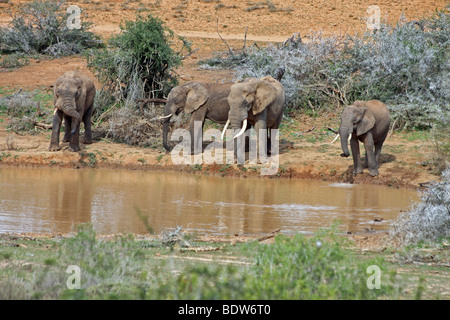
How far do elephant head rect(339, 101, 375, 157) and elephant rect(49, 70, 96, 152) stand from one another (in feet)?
19.5

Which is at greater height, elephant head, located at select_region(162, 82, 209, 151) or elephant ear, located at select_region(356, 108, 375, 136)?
elephant head, located at select_region(162, 82, 209, 151)

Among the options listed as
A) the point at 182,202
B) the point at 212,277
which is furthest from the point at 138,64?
the point at 212,277

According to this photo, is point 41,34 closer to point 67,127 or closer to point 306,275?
point 67,127

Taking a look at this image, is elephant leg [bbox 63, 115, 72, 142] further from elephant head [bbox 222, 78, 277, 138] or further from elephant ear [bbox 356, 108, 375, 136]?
elephant ear [bbox 356, 108, 375, 136]

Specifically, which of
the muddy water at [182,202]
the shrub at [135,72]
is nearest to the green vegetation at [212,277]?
the muddy water at [182,202]

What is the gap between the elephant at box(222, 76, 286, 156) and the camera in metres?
16.1

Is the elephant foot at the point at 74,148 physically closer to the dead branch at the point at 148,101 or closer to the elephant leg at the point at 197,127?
the dead branch at the point at 148,101

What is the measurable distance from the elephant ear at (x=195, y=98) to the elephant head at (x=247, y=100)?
0.83m

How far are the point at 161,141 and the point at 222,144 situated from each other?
62.3 inches

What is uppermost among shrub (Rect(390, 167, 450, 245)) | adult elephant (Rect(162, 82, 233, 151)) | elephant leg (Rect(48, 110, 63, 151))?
adult elephant (Rect(162, 82, 233, 151))

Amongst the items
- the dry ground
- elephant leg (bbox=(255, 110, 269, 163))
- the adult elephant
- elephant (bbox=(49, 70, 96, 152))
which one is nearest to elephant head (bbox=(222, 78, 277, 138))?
elephant leg (bbox=(255, 110, 269, 163))

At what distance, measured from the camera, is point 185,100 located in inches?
667

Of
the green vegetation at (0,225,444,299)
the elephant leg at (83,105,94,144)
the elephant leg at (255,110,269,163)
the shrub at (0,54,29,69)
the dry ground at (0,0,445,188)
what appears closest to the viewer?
the green vegetation at (0,225,444,299)

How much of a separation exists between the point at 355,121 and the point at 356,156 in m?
0.78
